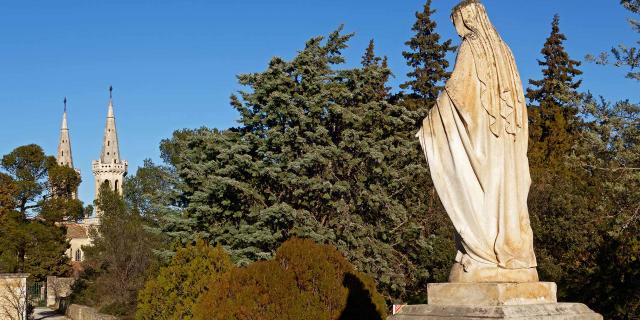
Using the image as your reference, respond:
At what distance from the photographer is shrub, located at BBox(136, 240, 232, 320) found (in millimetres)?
17375

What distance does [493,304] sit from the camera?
5.01m

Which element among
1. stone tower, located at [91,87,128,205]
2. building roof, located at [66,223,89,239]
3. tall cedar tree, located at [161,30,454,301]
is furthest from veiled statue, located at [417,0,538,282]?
stone tower, located at [91,87,128,205]

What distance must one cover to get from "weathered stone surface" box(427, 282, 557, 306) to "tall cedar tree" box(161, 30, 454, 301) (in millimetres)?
15263

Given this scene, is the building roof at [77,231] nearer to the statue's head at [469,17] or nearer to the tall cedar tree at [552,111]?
the tall cedar tree at [552,111]

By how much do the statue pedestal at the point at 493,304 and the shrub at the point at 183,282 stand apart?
39.4 ft

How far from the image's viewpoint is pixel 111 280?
39.8 meters

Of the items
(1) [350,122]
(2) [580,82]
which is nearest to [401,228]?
(1) [350,122]

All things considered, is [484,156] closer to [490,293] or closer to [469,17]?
[490,293]

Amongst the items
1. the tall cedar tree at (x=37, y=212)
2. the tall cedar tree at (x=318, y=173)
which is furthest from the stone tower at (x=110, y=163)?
the tall cedar tree at (x=318, y=173)

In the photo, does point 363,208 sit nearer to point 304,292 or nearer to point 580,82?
point 304,292

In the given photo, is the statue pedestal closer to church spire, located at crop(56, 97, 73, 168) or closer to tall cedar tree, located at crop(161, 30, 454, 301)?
tall cedar tree, located at crop(161, 30, 454, 301)

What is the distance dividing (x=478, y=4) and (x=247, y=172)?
57.7 feet

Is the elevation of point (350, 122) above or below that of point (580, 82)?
below

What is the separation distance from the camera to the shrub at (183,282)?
17.4m
